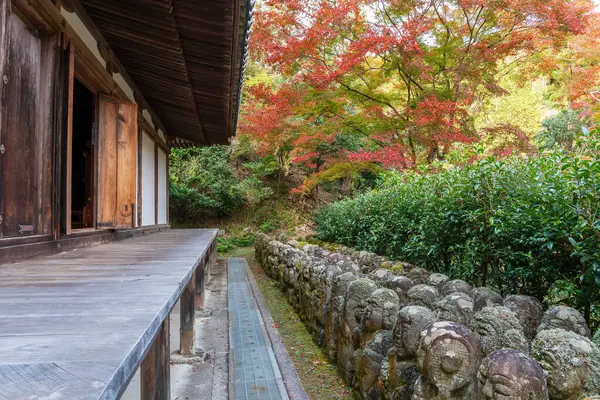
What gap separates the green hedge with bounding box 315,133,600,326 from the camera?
2781 millimetres

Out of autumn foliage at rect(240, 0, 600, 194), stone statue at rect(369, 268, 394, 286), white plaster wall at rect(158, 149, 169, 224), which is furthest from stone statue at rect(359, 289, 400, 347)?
white plaster wall at rect(158, 149, 169, 224)

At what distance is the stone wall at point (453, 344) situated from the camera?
180cm

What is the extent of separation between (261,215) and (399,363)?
1617cm

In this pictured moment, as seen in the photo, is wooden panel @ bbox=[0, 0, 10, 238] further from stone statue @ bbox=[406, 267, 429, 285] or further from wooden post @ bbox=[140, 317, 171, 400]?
stone statue @ bbox=[406, 267, 429, 285]

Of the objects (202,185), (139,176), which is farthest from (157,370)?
(202,185)

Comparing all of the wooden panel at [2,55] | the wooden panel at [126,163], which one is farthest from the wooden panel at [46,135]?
the wooden panel at [126,163]

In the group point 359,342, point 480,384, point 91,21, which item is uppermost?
point 91,21

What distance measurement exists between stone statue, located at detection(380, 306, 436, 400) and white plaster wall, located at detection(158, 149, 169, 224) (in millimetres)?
7280

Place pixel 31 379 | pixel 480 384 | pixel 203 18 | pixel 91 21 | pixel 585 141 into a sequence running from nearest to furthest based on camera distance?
pixel 31 379 < pixel 480 384 < pixel 585 141 < pixel 203 18 < pixel 91 21

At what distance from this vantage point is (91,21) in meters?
4.11

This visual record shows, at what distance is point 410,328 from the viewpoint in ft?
8.05

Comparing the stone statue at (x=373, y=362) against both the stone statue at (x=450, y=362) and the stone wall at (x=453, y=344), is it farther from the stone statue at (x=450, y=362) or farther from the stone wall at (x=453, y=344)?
the stone statue at (x=450, y=362)

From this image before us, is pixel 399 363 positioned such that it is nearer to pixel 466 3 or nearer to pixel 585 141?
pixel 585 141

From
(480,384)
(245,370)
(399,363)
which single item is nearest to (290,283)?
(245,370)
